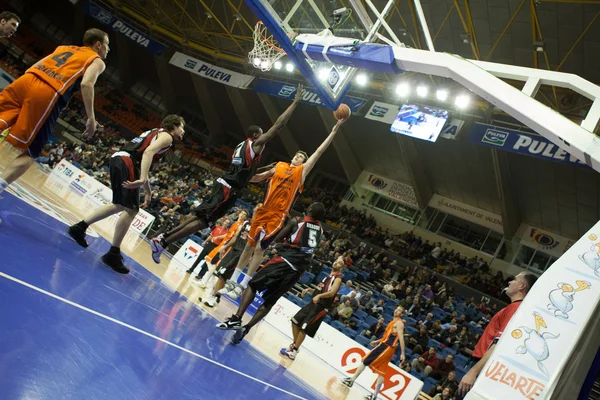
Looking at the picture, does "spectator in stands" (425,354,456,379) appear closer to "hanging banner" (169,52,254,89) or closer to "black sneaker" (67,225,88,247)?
"black sneaker" (67,225,88,247)

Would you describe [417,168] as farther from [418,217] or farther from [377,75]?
[377,75]

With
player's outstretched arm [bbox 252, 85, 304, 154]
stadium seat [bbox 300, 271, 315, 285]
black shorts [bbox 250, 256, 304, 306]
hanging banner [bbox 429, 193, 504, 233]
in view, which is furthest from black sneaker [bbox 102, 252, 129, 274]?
hanging banner [bbox 429, 193, 504, 233]

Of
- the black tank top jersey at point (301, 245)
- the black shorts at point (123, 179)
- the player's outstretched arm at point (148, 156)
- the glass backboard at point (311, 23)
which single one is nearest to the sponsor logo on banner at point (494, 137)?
the glass backboard at point (311, 23)

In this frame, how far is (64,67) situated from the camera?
14.9 ft

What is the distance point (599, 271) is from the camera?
12.5 ft

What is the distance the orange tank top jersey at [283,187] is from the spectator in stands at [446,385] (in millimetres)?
6045

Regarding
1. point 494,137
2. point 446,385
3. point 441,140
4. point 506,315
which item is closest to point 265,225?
point 506,315

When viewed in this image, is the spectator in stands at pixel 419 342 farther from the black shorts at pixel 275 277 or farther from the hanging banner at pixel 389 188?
the hanging banner at pixel 389 188

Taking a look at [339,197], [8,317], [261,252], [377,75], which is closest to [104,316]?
[8,317]

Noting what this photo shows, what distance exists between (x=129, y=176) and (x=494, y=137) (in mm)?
12966

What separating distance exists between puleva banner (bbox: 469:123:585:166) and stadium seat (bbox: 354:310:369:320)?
6.89m

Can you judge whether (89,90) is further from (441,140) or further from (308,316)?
(441,140)

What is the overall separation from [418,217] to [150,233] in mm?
13409

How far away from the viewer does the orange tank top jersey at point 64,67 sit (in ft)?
14.6
